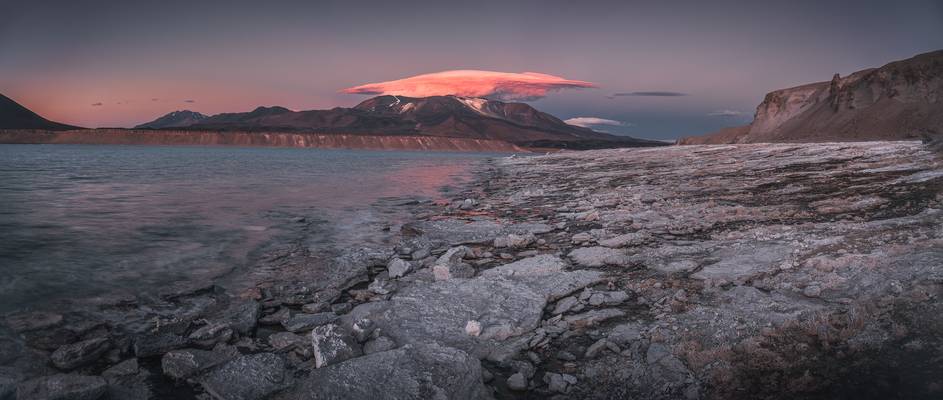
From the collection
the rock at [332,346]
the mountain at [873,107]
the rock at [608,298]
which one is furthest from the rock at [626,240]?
the mountain at [873,107]

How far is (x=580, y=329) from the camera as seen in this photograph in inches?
Result: 188

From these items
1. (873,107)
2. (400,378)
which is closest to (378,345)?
(400,378)

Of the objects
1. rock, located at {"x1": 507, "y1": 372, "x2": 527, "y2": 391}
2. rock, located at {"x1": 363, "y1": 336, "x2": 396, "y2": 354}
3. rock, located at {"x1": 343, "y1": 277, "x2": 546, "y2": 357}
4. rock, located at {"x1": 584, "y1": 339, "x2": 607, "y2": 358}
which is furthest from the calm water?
rock, located at {"x1": 584, "y1": 339, "x2": 607, "y2": 358}

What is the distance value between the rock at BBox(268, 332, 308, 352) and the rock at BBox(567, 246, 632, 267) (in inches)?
163

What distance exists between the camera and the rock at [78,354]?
418 cm

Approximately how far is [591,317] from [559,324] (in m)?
0.37

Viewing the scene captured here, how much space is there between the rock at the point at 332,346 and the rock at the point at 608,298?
8.88ft

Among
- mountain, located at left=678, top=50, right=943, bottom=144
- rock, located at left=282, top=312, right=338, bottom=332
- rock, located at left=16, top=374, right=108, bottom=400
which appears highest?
mountain, located at left=678, top=50, right=943, bottom=144

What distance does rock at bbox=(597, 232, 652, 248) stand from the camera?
7.97 meters

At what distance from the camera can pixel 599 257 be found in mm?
7250

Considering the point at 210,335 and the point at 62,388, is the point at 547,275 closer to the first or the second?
the point at 210,335

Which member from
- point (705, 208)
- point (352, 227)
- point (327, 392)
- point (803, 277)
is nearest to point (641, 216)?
point (705, 208)

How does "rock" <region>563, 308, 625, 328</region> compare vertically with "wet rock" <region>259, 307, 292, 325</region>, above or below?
above

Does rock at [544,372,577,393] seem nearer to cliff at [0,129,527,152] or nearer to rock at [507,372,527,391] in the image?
rock at [507,372,527,391]
